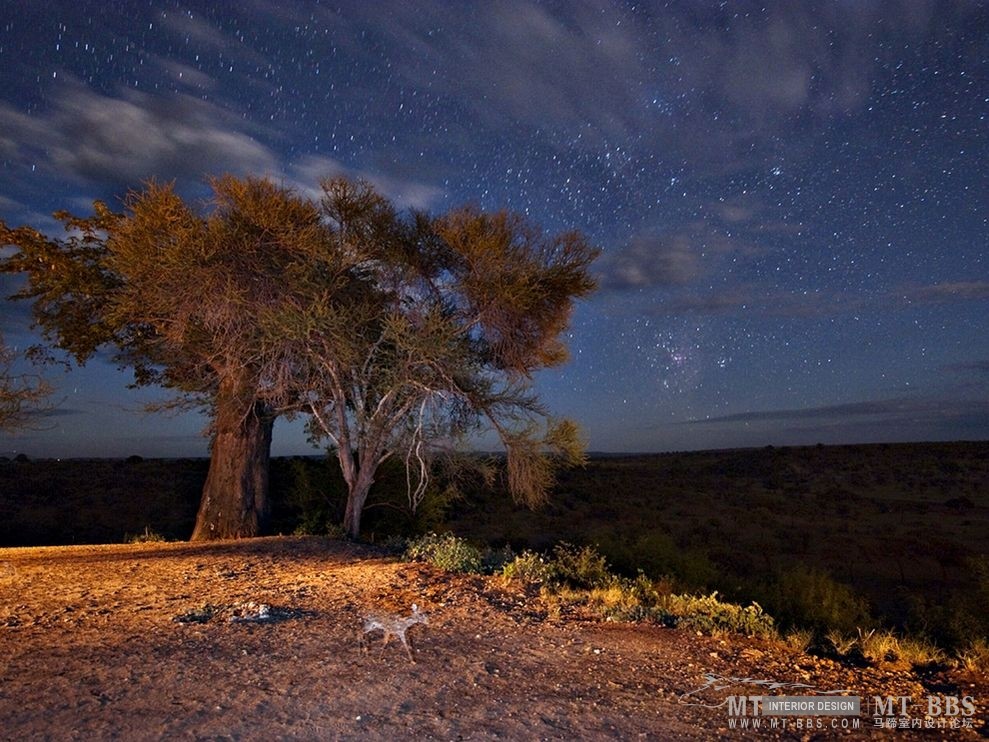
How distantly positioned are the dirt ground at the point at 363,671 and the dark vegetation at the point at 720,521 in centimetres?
531

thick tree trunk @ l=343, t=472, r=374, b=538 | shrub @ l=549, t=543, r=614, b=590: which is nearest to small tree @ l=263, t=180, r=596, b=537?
thick tree trunk @ l=343, t=472, r=374, b=538

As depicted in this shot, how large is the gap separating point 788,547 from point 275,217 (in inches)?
785

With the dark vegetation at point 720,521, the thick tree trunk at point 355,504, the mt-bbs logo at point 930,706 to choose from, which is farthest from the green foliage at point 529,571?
the thick tree trunk at point 355,504

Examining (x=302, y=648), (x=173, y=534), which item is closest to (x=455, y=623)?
(x=302, y=648)

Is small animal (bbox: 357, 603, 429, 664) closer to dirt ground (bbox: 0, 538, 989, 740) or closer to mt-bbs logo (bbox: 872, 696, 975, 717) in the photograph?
dirt ground (bbox: 0, 538, 989, 740)

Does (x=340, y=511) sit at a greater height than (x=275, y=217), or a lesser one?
lesser

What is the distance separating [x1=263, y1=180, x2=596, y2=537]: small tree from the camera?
14383 millimetres

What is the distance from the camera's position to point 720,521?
30.2m

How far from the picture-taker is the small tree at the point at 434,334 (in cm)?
1438

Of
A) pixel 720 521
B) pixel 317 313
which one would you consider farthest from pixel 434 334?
pixel 720 521

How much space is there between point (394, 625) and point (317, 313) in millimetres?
7357

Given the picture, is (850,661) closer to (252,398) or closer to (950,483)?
(252,398)

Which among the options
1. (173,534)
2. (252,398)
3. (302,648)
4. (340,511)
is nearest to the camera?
(302,648)

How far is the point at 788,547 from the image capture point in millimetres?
24188
